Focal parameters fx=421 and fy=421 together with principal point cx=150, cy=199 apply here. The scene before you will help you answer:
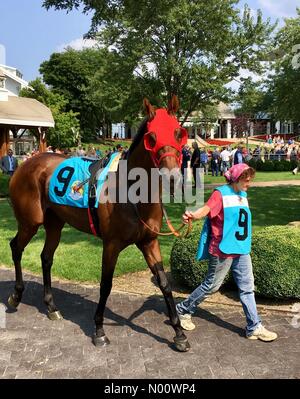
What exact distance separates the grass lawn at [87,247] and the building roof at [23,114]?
8.35 m

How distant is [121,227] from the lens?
4.11m

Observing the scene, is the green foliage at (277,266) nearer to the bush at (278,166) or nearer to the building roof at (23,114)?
the building roof at (23,114)

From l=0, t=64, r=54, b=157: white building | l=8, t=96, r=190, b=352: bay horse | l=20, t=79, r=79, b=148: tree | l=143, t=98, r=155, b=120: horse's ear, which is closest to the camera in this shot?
l=8, t=96, r=190, b=352: bay horse

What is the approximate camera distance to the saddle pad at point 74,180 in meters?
4.42

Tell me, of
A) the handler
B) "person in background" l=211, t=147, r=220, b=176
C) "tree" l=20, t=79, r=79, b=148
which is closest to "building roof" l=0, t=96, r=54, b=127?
"person in background" l=211, t=147, r=220, b=176

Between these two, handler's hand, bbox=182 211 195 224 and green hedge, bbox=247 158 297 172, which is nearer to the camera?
handler's hand, bbox=182 211 195 224

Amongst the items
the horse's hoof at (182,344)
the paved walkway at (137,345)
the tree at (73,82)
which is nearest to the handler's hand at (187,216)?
the horse's hoof at (182,344)

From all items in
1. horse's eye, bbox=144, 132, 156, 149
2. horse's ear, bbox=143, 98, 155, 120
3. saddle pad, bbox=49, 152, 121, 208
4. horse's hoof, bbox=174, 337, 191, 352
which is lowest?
horse's hoof, bbox=174, 337, 191, 352

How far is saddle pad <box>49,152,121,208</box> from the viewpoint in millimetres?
4424

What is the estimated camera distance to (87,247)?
795 cm

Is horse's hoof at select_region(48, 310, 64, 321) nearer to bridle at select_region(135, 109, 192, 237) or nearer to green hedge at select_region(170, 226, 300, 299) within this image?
green hedge at select_region(170, 226, 300, 299)

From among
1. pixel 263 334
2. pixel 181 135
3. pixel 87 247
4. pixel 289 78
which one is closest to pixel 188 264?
pixel 263 334

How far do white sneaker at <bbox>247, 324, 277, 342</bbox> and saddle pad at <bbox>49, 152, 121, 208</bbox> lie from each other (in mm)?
2119
